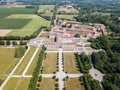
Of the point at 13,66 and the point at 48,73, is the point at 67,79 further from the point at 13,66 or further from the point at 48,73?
the point at 13,66

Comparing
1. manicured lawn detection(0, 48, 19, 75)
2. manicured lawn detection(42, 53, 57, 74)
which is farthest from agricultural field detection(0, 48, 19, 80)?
manicured lawn detection(42, 53, 57, 74)

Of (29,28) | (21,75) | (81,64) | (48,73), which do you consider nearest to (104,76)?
(81,64)

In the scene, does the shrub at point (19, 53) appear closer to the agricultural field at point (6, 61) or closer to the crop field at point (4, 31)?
→ the agricultural field at point (6, 61)

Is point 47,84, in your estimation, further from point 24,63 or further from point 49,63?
point 24,63

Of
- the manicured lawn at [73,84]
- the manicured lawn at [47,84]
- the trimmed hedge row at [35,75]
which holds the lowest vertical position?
the manicured lawn at [73,84]

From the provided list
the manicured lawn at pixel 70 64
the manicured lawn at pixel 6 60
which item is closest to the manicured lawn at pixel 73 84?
the manicured lawn at pixel 70 64

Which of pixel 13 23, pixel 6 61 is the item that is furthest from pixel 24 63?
pixel 13 23

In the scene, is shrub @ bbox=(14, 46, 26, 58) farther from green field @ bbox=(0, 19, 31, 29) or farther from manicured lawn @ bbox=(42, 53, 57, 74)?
green field @ bbox=(0, 19, 31, 29)
